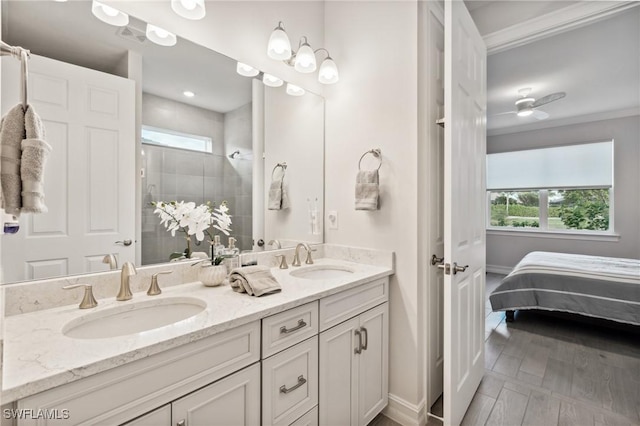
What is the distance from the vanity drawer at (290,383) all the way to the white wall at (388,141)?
0.68 metres

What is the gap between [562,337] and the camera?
2.81m

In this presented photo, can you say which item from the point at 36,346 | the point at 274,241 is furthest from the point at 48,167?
the point at 274,241

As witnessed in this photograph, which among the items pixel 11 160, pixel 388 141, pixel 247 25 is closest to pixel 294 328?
pixel 11 160

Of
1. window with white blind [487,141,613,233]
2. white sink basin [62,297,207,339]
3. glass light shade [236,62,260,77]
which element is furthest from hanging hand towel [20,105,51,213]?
window with white blind [487,141,613,233]

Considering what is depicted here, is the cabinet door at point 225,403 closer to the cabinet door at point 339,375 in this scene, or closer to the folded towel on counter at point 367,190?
the cabinet door at point 339,375

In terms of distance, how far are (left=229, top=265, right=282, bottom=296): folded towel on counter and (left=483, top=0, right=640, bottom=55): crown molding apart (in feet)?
6.96

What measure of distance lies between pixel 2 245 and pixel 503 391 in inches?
109

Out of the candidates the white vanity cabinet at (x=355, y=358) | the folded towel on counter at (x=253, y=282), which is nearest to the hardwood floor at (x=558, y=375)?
the white vanity cabinet at (x=355, y=358)

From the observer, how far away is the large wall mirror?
1.09 metres

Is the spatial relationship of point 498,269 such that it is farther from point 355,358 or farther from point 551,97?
point 355,358

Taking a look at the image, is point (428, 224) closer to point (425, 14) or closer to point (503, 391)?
point (425, 14)

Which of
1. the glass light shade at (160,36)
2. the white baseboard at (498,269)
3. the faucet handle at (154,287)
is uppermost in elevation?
the glass light shade at (160,36)

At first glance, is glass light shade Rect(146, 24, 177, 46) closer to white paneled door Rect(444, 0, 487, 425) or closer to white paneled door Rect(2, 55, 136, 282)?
white paneled door Rect(2, 55, 136, 282)

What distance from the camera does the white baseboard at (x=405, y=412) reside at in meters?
1.67
